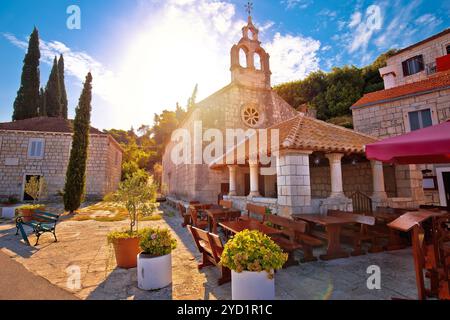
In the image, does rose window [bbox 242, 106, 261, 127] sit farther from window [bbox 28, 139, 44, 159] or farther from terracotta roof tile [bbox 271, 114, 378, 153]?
window [bbox 28, 139, 44, 159]

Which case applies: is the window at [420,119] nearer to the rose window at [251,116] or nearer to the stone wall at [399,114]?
the stone wall at [399,114]

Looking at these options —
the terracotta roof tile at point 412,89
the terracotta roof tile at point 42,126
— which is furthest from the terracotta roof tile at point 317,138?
the terracotta roof tile at point 42,126

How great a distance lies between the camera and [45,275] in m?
4.26

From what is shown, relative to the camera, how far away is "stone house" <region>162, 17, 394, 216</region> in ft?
21.2

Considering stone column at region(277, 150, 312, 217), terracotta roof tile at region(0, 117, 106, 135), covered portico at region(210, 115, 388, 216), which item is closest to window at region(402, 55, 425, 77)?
covered portico at region(210, 115, 388, 216)

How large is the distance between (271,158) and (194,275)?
22.8 ft

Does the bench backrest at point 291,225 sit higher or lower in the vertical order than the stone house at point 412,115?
lower

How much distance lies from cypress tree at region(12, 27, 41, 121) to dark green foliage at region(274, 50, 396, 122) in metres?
35.4

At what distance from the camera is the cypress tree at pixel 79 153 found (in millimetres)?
13505

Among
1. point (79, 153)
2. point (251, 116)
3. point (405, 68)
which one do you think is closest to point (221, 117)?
point (251, 116)

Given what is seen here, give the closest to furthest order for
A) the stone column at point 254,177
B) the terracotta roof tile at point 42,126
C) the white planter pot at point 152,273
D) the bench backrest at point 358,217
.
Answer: the white planter pot at point 152,273 → the bench backrest at point 358,217 → the stone column at point 254,177 → the terracotta roof tile at point 42,126

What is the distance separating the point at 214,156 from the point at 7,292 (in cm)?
1068

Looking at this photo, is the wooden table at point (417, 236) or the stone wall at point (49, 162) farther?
the stone wall at point (49, 162)
